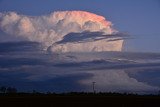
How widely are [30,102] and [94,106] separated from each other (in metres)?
6.73

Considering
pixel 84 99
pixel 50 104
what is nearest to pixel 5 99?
pixel 50 104

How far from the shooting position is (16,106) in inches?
1780

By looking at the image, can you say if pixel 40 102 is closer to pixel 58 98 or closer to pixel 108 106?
pixel 58 98

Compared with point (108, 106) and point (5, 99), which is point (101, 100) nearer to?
point (108, 106)

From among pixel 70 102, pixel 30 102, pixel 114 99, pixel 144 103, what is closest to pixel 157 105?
pixel 144 103

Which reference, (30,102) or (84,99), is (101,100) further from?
(30,102)

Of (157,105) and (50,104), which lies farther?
(157,105)

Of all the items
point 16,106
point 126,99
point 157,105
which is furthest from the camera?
point 157,105

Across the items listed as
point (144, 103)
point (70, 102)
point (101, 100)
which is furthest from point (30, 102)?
point (144, 103)

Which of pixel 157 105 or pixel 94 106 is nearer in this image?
pixel 94 106

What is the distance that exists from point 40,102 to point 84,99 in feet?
15.6

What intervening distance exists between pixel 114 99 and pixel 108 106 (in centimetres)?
113

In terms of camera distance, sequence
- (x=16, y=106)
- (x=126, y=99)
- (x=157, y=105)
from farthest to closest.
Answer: (x=157, y=105) < (x=126, y=99) < (x=16, y=106)

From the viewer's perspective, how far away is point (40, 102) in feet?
151
